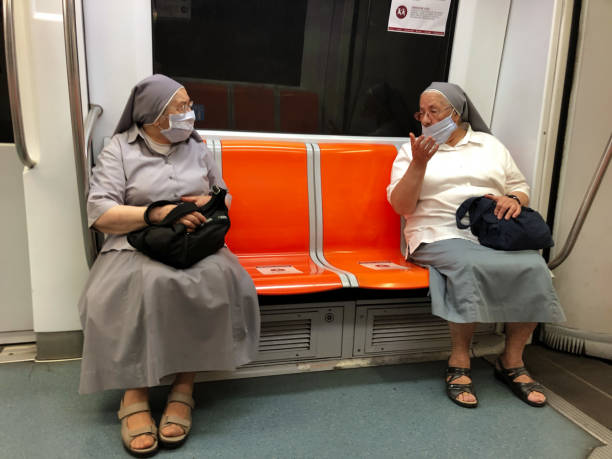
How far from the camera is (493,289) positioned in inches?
86.2

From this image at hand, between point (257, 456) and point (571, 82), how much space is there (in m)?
2.46

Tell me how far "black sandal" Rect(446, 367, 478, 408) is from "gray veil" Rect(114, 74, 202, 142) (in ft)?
5.99

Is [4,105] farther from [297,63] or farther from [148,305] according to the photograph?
[297,63]

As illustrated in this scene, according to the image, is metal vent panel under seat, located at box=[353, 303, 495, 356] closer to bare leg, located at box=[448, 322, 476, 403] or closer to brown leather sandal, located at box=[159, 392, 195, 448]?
bare leg, located at box=[448, 322, 476, 403]

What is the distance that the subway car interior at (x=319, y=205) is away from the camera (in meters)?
2.02

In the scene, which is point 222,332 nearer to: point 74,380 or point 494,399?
point 74,380

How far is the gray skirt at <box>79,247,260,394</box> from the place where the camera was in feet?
5.71

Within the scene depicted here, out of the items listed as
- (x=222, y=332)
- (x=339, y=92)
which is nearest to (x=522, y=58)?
(x=339, y=92)

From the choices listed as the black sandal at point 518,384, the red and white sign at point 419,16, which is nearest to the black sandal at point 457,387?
the black sandal at point 518,384

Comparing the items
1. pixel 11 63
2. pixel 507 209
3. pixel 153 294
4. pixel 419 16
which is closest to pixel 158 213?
pixel 153 294

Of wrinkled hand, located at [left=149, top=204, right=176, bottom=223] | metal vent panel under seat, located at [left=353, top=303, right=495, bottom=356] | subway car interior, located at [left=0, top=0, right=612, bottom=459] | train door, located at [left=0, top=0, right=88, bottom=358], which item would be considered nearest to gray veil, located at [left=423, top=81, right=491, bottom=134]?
subway car interior, located at [left=0, top=0, right=612, bottom=459]

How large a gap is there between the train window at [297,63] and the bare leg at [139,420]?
59.1 inches

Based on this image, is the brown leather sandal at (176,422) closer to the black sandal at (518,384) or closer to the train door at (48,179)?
the train door at (48,179)

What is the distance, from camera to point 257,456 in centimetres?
181
